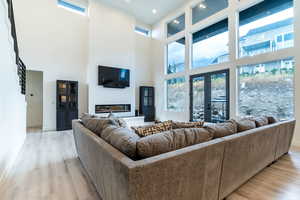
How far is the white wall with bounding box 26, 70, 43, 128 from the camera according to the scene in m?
6.16

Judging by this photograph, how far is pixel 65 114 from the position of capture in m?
5.65

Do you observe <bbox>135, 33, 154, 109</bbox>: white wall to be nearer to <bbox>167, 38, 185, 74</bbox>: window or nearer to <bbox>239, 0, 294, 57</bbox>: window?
<bbox>167, 38, 185, 74</bbox>: window

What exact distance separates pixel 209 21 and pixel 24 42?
674cm

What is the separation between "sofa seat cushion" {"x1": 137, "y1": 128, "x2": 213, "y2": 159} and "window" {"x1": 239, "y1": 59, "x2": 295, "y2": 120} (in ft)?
12.5

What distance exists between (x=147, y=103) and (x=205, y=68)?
138 inches

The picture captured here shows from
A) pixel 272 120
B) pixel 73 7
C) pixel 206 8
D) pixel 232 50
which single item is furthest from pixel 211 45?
pixel 73 7

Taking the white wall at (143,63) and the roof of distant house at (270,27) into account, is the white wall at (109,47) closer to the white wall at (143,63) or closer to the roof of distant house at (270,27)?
the white wall at (143,63)

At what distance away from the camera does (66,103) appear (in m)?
5.67

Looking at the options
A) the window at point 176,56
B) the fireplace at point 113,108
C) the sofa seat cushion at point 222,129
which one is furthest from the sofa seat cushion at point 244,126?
the fireplace at point 113,108

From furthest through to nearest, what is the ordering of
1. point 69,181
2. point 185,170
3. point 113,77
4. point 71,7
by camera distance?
point 113,77
point 71,7
point 69,181
point 185,170

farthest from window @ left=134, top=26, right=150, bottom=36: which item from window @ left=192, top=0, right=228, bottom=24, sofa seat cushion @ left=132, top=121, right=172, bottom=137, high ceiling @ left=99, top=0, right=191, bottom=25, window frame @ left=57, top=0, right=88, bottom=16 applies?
sofa seat cushion @ left=132, top=121, right=172, bottom=137

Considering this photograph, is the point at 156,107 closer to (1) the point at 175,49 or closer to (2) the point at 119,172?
(1) the point at 175,49

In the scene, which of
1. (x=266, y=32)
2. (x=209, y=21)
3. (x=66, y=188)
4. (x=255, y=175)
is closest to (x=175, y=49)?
(x=209, y=21)

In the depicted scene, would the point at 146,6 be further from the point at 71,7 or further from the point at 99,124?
the point at 99,124
